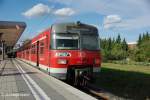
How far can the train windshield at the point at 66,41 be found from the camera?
16.1m

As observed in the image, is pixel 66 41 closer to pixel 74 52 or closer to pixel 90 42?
pixel 74 52

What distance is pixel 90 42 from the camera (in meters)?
16.6

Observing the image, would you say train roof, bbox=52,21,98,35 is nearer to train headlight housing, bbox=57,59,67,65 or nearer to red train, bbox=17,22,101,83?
red train, bbox=17,22,101,83

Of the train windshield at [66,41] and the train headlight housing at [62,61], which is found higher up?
the train windshield at [66,41]

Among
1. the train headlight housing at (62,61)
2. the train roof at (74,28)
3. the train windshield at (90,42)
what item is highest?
the train roof at (74,28)

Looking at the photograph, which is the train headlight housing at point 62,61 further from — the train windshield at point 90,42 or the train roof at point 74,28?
the train roof at point 74,28

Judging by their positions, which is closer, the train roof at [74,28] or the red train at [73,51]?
the red train at [73,51]

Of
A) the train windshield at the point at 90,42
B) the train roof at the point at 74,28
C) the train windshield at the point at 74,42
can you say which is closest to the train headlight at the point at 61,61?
the train windshield at the point at 74,42

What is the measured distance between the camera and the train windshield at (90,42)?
16.4 m

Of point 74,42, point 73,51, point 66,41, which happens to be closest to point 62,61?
point 73,51

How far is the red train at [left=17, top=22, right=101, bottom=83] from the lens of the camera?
16.0m

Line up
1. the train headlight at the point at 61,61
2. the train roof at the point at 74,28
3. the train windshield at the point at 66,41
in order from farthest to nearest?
the train roof at the point at 74,28
the train windshield at the point at 66,41
the train headlight at the point at 61,61

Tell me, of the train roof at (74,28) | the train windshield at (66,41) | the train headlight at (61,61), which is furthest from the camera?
the train roof at (74,28)

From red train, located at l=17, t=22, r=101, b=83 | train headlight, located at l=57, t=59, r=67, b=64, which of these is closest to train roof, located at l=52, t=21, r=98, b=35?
red train, located at l=17, t=22, r=101, b=83
